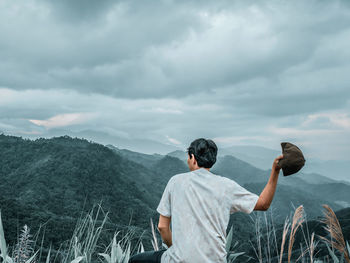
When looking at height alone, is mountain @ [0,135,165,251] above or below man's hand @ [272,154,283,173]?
below

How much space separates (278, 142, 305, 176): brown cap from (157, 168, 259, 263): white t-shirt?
292 millimetres

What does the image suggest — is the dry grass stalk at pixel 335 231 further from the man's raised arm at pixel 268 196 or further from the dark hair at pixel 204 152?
the dark hair at pixel 204 152

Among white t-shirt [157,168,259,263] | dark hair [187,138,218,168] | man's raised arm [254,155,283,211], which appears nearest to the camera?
white t-shirt [157,168,259,263]

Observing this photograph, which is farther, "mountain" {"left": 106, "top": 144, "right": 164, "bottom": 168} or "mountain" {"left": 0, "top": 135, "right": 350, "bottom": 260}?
"mountain" {"left": 106, "top": 144, "right": 164, "bottom": 168}

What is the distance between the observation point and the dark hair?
2.23 m

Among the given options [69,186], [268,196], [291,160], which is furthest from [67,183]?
[291,160]

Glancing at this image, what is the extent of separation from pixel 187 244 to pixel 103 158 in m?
78.1

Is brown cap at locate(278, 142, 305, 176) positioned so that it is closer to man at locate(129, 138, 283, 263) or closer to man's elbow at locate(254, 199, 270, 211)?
man at locate(129, 138, 283, 263)

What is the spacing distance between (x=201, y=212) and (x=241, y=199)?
0.97 ft

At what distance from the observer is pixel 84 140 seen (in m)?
87.0

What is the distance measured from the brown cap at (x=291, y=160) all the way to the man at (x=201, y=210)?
0.17 ft

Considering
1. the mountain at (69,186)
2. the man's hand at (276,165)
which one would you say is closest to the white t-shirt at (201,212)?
the man's hand at (276,165)

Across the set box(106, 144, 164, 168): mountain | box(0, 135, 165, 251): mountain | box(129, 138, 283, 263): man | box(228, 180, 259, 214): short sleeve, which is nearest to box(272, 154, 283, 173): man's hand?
box(129, 138, 283, 263): man

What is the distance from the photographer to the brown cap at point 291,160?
2.02 meters
